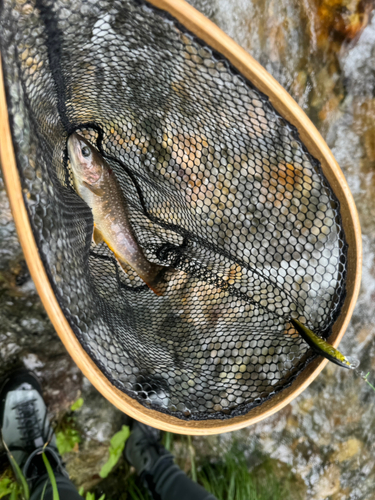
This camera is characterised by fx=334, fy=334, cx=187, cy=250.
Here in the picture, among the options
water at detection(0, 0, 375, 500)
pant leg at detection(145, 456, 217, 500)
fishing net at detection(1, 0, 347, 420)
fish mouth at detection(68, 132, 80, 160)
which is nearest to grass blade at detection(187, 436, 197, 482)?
water at detection(0, 0, 375, 500)

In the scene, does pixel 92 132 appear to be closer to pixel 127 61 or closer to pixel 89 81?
pixel 89 81

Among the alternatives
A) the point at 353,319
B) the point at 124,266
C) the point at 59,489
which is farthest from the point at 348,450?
the point at 124,266

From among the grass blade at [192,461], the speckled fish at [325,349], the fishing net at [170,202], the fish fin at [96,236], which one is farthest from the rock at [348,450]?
the fish fin at [96,236]

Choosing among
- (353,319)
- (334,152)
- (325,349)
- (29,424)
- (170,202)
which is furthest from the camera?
(353,319)

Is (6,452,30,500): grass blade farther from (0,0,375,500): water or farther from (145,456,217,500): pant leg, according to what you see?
(145,456,217,500): pant leg

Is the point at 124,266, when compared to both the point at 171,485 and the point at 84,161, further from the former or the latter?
the point at 171,485

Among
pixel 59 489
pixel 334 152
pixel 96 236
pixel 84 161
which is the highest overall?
pixel 84 161
